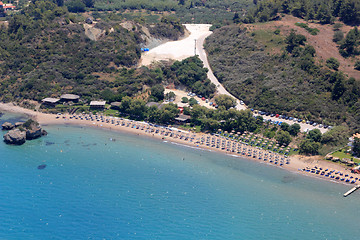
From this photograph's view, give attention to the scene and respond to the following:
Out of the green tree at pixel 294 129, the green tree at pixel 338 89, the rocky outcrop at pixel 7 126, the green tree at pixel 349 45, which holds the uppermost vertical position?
the green tree at pixel 349 45

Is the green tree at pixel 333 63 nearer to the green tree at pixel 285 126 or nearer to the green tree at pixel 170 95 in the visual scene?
the green tree at pixel 285 126

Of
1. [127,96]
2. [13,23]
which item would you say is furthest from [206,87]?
[13,23]

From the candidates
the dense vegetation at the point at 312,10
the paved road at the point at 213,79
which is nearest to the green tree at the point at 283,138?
the paved road at the point at 213,79

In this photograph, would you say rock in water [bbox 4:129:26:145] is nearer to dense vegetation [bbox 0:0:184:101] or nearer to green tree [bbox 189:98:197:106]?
dense vegetation [bbox 0:0:184:101]

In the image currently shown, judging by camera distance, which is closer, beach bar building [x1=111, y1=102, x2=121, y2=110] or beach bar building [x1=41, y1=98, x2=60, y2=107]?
beach bar building [x1=111, y1=102, x2=121, y2=110]

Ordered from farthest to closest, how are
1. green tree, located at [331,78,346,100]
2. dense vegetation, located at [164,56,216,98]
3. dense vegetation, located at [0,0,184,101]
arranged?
dense vegetation, located at [0,0,184,101] < dense vegetation, located at [164,56,216,98] < green tree, located at [331,78,346,100]

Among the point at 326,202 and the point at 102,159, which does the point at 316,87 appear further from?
the point at 102,159

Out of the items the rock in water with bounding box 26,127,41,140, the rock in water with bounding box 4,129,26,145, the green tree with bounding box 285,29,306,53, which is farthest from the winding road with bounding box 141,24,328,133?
the rock in water with bounding box 4,129,26,145
